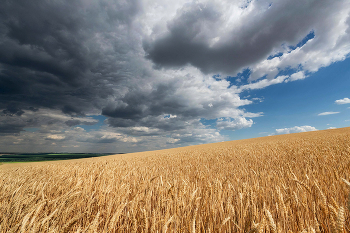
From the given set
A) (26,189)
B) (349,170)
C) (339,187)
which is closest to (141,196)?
(26,189)

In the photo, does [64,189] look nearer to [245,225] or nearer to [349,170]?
[245,225]

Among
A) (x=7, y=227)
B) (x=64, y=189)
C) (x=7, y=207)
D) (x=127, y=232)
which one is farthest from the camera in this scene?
(x=64, y=189)

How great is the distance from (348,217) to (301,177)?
1.92 meters

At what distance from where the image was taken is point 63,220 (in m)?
2.09

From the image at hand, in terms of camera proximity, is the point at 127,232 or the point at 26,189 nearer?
the point at 127,232

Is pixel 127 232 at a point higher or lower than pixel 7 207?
lower

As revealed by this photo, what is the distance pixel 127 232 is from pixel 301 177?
389 cm

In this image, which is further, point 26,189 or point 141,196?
point 26,189

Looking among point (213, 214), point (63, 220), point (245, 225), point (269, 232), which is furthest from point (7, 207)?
point (269, 232)

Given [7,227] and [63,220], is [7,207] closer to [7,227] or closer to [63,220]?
[7,227]

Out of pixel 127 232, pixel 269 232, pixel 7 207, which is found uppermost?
pixel 7 207

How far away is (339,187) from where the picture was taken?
294 centimetres

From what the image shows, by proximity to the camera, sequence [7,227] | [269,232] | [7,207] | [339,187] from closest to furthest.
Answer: [269,232] < [7,227] < [7,207] < [339,187]

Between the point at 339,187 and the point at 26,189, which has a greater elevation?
the point at 26,189
